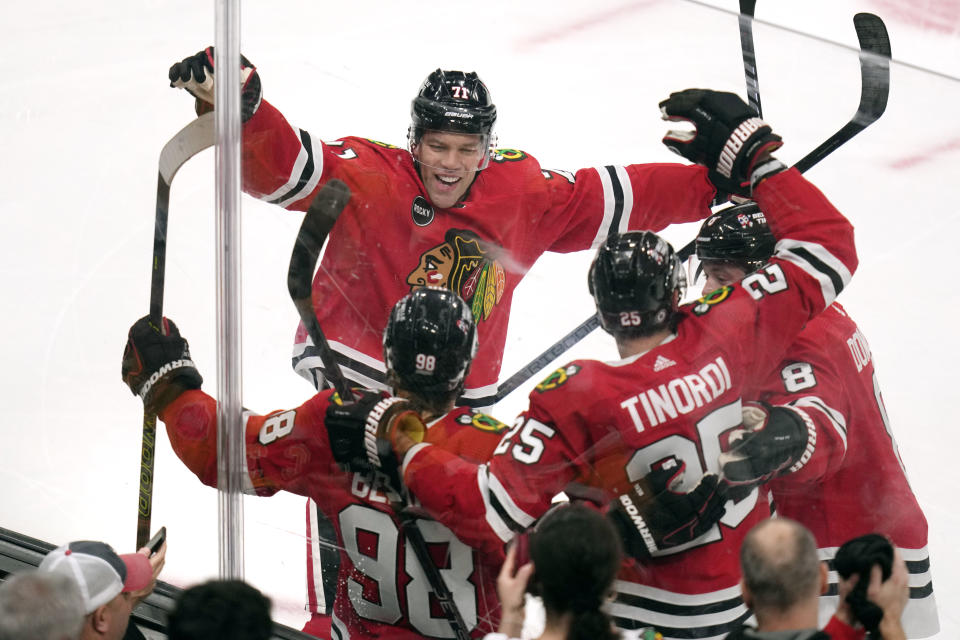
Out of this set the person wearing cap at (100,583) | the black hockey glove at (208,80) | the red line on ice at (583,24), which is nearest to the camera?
the person wearing cap at (100,583)

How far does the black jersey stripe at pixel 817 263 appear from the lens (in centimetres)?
189

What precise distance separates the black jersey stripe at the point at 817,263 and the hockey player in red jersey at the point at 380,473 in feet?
1.81

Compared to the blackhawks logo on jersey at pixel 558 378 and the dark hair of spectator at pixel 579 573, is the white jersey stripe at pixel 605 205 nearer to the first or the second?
the blackhawks logo on jersey at pixel 558 378

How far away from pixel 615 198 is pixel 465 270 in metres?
0.35

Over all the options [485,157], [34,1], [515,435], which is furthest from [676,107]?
[34,1]

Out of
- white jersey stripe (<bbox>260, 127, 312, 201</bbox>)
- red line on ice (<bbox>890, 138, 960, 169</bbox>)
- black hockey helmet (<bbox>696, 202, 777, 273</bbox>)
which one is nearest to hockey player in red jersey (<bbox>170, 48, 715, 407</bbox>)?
white jersey stripe (<bbox>260, 127, 312, 201</bbox>)

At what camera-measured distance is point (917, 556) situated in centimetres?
212

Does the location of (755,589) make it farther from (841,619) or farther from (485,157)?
(485,157)

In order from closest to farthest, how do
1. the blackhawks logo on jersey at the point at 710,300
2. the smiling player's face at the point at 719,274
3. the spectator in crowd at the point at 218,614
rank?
1. the spectator in crowd at the point at 218,614
2. the blackhawks logo on jersey at the point at 710,300
3. the smiling player's face at the point at 719,274

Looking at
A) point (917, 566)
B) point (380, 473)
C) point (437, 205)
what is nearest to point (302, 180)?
point (437, 205)

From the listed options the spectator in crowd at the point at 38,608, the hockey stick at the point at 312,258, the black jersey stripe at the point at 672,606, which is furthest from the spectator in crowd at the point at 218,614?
the hockey stick at the point at 312,258

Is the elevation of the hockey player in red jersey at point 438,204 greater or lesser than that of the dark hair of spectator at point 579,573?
greater

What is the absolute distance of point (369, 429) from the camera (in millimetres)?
1875

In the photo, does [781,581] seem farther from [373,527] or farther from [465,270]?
[465,270]
